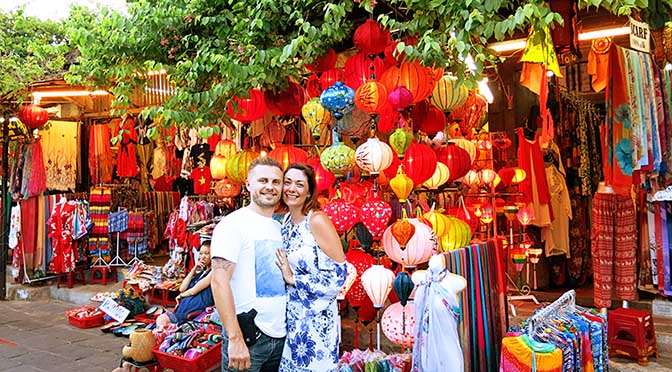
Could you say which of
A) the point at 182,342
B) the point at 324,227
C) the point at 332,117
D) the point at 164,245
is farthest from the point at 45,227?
the point at 324,227

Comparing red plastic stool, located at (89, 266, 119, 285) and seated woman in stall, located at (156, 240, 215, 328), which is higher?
seated woman in stall, located at (156, 240, 215, 328)

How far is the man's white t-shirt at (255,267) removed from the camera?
3.29m

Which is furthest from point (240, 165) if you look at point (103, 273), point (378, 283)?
point (103, 273)

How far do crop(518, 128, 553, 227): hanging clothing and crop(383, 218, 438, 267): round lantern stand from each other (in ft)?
12.1

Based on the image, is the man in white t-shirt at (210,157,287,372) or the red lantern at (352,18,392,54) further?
the red lantern at (352,18,392,54)

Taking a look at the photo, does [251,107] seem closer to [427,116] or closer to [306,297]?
[427,116]

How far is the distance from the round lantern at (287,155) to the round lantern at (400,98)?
1.26m

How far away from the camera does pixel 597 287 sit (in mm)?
5637

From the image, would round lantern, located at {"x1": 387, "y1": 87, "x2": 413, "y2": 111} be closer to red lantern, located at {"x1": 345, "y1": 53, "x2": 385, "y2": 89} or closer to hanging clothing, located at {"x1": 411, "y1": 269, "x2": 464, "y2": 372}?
red lantern, located at {"x1": 345, "y1": 53, "x2": 385, "y2": 89}

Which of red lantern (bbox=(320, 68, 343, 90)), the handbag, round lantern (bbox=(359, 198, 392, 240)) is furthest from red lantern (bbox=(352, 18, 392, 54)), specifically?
the handbag

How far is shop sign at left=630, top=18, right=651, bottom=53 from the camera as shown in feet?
14.1

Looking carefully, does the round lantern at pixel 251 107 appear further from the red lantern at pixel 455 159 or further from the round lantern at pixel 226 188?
the red lantern at pixel 455 159

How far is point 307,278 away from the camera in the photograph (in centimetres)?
347

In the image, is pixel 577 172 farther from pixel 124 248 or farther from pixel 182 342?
pixel 124 248
